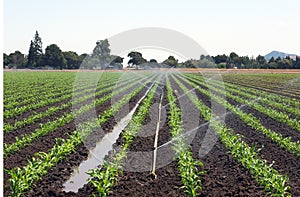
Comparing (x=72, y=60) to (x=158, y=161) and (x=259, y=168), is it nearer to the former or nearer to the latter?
(x=158, y=161)

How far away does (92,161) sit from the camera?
7.47m

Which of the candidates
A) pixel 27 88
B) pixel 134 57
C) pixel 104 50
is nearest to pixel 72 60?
pixel 27 88

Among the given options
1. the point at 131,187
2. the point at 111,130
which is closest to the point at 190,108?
the point at 111,130

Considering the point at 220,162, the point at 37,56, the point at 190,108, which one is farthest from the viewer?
the point at 37,56

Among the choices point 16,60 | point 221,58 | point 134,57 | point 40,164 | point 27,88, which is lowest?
point 40,164

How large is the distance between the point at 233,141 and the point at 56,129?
15.1 feet

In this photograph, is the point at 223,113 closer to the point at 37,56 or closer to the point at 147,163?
the point at 147,163

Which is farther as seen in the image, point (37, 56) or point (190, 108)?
point (37, 56)

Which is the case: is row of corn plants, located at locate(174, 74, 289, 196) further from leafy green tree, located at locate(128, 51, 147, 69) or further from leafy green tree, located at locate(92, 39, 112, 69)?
leafy green tree, located at locate(92, 39, 112, 69)

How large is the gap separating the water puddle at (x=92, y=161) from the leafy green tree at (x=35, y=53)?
78399 mm

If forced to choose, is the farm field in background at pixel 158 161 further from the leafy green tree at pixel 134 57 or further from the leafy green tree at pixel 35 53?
the leafy green tree at pixel 35 53

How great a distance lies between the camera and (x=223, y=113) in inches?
532

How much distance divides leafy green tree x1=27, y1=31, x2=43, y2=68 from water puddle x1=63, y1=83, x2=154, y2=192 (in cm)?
7840

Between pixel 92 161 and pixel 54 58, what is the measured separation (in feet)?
260
